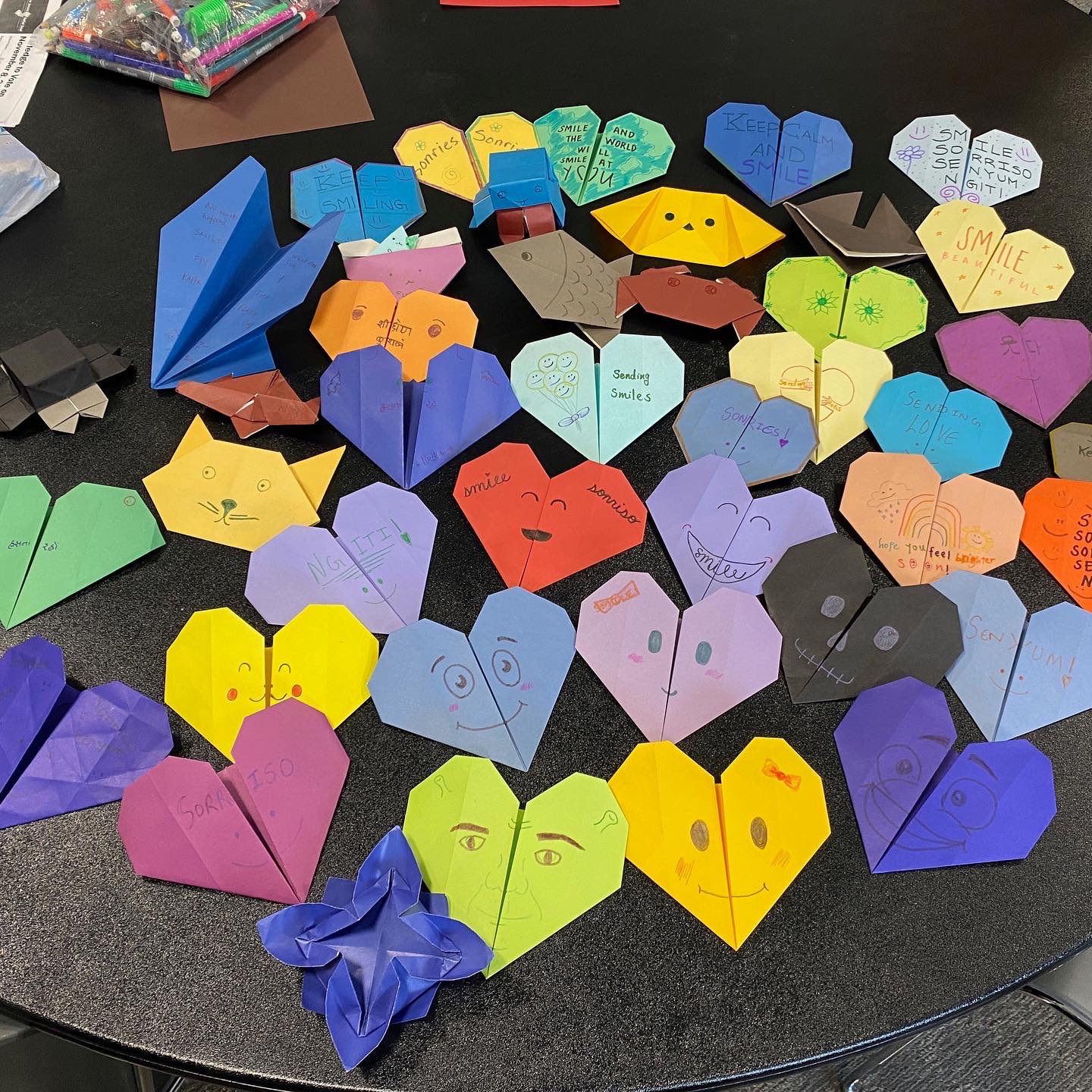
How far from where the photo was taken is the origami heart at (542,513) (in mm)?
870

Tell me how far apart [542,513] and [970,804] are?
421mm

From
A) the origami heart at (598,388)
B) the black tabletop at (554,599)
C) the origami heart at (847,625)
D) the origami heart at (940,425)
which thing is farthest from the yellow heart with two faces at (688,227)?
the origami heart at (847,625)

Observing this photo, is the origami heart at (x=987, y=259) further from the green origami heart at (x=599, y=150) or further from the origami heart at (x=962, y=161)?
the green origami heart at (x=599, y=150)

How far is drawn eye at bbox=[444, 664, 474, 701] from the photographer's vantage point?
0.79 metres

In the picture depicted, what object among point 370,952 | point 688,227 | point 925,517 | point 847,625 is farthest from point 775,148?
point 370,952

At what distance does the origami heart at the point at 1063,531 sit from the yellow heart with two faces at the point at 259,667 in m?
0.60

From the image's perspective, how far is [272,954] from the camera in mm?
673

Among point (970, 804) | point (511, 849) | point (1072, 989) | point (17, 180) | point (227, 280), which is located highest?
point (17, 180)

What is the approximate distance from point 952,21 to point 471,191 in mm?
740

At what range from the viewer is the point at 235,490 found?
91 centimetres

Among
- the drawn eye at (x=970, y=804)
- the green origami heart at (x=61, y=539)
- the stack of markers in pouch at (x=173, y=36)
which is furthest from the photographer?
the stack of markers in pouch at (x=173, y=36)

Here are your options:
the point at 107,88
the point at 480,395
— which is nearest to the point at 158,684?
the point at 480,395

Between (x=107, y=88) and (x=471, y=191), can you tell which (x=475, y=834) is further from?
(x=107, y=88)

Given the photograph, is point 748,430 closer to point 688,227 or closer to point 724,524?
point 724,524
